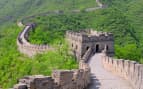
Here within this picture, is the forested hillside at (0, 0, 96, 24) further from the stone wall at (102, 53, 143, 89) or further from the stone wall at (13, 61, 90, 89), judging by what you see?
the stone wall at (13, 61, 90, 89)

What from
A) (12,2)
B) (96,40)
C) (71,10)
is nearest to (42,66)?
(96,40)

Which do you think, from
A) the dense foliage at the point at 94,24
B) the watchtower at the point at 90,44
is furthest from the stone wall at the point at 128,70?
the dense foliage at the point at 94,24

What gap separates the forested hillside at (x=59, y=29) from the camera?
4603cm

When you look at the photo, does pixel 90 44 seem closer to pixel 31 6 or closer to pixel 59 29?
pixel 59 29

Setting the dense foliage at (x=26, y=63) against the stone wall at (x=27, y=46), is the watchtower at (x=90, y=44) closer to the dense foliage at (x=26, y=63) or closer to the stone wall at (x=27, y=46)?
the dense foliage at (x=26, y=63)

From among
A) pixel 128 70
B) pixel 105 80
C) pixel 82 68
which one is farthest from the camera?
pixel 82 68

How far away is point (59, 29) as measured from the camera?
263ft

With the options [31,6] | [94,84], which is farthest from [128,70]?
[31,6]

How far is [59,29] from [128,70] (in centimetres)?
5136

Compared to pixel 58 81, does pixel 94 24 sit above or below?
below

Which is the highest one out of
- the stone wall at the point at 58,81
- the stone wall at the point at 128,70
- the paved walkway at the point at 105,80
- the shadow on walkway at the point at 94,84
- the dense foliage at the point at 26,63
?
the stone wall at the point at 58,81

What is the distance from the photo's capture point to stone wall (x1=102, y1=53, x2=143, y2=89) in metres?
25.8

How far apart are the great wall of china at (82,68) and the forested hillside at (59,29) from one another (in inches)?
43.8

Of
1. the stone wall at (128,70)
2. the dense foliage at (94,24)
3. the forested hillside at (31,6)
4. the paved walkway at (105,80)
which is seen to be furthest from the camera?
the forested hillside at (31,6)
